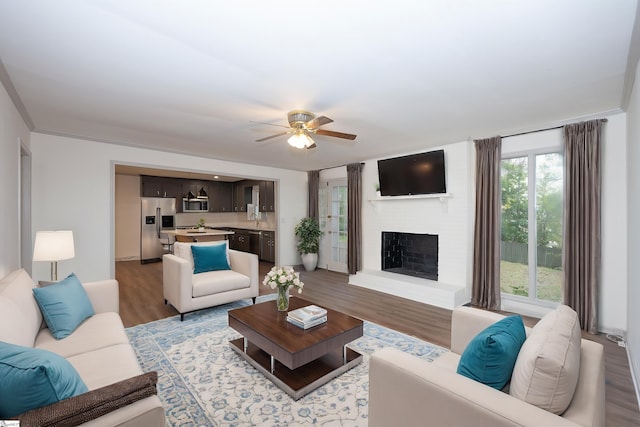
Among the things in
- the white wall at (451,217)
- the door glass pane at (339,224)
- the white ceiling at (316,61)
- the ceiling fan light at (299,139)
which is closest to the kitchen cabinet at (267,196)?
the door glass pane at (339,224)

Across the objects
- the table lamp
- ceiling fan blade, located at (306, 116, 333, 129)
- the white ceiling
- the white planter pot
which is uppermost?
the white ceiling

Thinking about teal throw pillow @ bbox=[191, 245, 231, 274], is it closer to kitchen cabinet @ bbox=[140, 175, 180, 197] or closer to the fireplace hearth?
the fireplace hearth

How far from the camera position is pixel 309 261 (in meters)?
6.70

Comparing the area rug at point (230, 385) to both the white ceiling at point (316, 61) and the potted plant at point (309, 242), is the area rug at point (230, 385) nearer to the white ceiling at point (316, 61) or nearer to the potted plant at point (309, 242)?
the white ceiling at point (316, 61)

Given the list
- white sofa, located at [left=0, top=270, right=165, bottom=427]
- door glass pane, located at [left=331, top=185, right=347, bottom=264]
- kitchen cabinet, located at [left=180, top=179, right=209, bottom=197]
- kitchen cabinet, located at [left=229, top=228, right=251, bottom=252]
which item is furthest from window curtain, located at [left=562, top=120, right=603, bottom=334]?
kitchen cabinet, located at [left=180, top=179, right=209, bottom=197]

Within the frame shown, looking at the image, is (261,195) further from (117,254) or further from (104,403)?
(104,403)

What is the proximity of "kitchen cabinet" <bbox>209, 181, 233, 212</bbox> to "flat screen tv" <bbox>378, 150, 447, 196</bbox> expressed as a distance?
17.6 ft

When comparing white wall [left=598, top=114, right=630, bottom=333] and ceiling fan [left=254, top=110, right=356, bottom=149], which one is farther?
white wall [left=598, top=114, right=630, bottom=333]

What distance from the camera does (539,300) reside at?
3.82m

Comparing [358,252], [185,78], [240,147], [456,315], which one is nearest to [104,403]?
[456,315]

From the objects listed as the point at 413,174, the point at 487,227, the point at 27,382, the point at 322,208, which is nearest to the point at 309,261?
the point at 322,208

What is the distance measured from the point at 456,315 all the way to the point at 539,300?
2.65m

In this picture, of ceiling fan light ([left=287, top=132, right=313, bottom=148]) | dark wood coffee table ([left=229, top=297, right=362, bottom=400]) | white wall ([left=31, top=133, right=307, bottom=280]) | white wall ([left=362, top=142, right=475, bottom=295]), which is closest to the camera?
dark wood coffee table ([left=229, top=297, right=362, bottom=400])

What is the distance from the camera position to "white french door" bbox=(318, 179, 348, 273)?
655 centimetres
